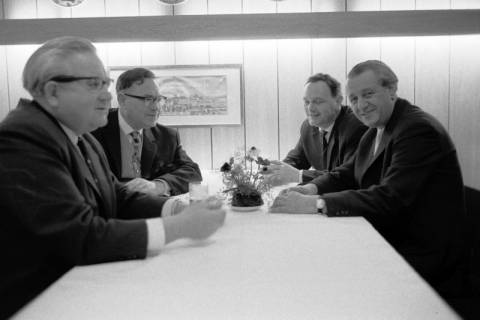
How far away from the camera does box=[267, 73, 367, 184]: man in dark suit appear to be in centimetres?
359

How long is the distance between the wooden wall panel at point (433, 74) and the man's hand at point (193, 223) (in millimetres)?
3559

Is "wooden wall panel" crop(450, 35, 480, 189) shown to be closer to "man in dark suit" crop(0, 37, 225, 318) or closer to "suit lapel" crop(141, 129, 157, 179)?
"suit lapel" crop(141, 129, 157, 179)

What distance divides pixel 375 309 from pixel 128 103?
8.28 ft

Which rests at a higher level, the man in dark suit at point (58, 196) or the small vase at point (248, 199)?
the man in dark suit at point (58, 196)

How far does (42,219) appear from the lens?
1448 mm

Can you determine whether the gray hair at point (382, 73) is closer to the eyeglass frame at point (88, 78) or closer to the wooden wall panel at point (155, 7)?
the eyeglass frame at point (88, 78)

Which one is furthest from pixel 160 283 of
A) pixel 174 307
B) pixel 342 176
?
pixel 342 176

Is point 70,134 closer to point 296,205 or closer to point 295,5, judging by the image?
point 296,205

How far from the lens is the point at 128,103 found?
3332 millimetres

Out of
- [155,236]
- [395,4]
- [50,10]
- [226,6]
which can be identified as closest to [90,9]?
[50,10]

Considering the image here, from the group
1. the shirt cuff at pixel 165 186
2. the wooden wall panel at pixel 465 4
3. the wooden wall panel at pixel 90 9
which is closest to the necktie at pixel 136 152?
the shirt cuff at pixel 165 186

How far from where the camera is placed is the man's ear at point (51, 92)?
5.69 ft

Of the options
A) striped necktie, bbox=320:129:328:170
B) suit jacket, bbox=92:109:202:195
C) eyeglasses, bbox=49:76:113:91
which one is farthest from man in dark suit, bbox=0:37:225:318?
striped necktie, bbox=320:129:328:170

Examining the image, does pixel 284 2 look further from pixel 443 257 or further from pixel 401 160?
pixel 443 257
